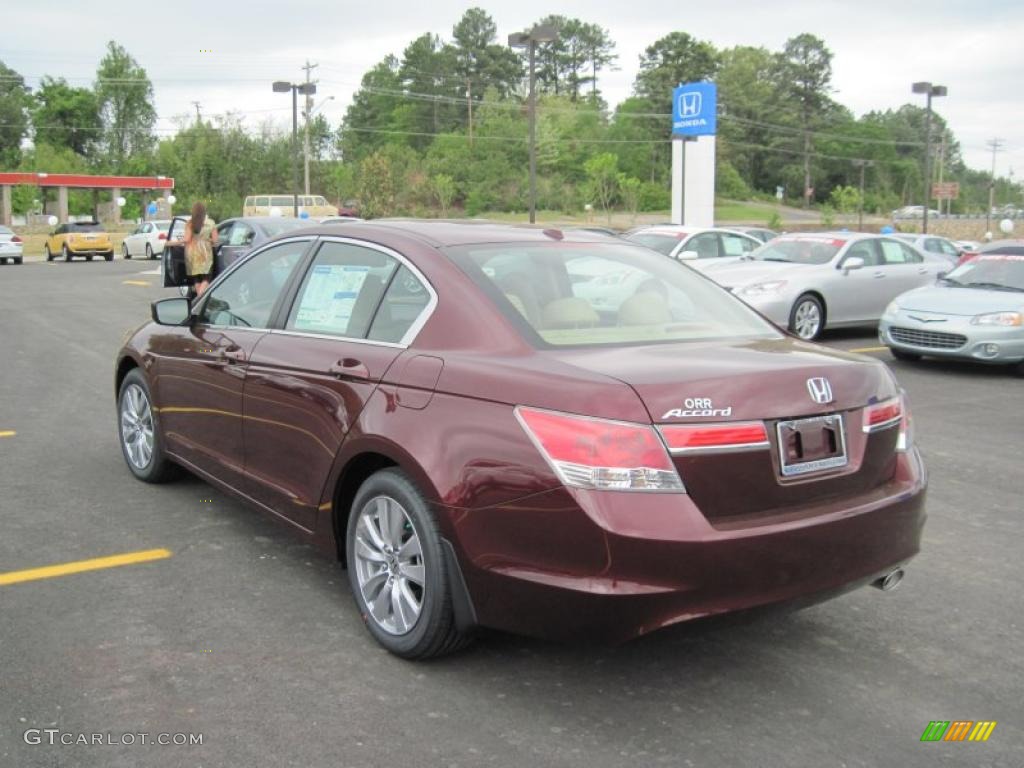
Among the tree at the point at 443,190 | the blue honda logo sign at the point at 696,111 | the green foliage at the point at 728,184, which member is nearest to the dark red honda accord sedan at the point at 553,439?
the blue honda logo sign at the point at 696,111

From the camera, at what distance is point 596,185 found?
251 feet

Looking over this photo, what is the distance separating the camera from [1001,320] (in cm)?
1123

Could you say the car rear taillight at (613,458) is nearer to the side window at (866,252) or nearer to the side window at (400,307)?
the side window at (400,307)

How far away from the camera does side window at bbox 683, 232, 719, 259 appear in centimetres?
1772

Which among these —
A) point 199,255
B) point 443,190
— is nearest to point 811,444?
point 199,255

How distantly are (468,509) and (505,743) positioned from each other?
0.73 meters

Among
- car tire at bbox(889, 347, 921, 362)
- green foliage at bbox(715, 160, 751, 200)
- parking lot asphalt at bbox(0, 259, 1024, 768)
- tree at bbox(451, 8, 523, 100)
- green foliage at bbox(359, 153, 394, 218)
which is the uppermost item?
tree at bbox(451, 8, 523, 100)

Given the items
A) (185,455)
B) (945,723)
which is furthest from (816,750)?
(185,455)

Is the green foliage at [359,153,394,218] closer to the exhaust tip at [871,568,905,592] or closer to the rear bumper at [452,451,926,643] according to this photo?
the exhaust tip at [871,568,905,592]

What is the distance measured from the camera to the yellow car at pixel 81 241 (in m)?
40.1

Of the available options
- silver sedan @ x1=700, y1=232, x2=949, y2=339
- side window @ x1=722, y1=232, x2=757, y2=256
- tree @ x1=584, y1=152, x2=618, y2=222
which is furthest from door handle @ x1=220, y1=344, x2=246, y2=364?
tree @ x1=584, y1=152, x2=618, y2=222

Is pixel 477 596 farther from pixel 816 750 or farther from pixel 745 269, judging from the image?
pixel 745 269

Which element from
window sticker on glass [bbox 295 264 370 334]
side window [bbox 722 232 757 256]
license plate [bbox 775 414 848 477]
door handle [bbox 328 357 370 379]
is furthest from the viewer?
side window [bbox 722 232 757 256]

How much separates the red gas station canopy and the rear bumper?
6955 cm
